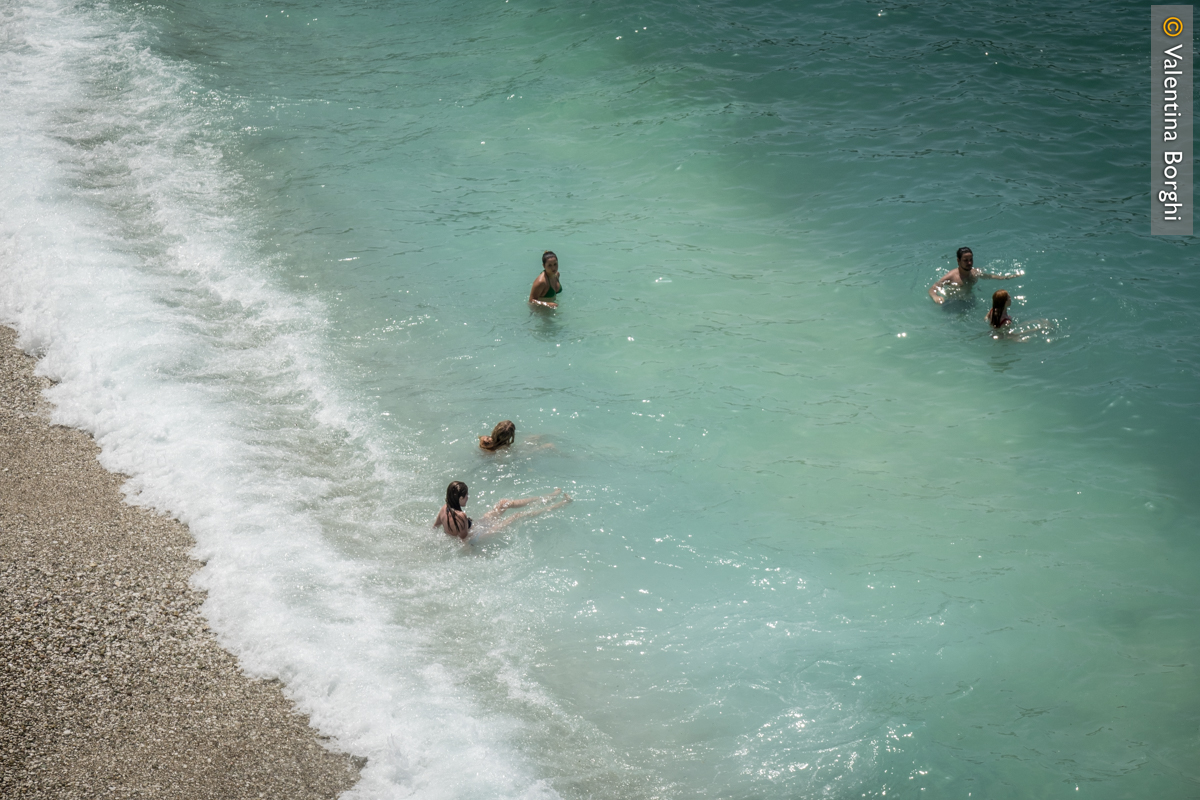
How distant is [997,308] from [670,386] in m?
4.43

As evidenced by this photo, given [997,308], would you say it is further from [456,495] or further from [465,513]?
[456,495]

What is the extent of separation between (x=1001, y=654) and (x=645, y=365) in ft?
17.5

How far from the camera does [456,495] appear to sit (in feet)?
27.1

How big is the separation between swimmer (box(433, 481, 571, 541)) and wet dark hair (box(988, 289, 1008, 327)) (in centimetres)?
625

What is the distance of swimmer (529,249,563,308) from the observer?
12.0 metres

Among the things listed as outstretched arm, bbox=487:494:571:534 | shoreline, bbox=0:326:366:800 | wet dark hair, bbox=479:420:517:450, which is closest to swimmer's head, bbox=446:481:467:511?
outstretched arm, bbox=487:494:571:534

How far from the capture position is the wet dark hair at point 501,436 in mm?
9438

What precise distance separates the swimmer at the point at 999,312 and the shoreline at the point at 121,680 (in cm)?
929

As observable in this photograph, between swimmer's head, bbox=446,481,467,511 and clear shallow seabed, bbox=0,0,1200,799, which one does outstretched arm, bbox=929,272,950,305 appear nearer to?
clear shallow seabed, bbox=0,0,1200,799

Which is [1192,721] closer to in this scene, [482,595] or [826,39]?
[482,595]

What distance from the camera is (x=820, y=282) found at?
12.7 m

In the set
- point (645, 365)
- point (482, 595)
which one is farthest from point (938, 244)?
point (482, 595)

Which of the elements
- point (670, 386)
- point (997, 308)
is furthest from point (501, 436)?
point (997, 308)

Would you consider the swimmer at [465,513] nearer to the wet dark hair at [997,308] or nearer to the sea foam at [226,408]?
the sea foam at [226,408]
